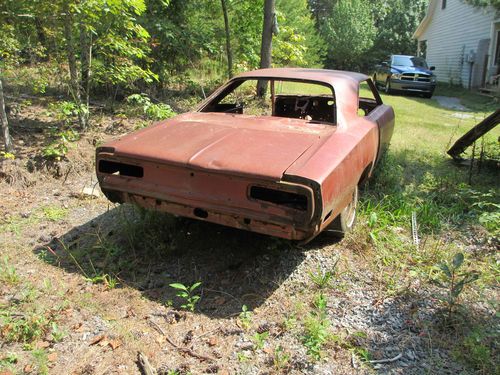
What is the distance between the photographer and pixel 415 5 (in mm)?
38500

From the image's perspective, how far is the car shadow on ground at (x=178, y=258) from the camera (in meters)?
3.24

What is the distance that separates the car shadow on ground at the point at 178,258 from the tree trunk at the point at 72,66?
8.51 ft

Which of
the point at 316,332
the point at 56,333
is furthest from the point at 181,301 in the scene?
the point at 316,332

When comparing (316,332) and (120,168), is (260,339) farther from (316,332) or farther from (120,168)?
(120,168)

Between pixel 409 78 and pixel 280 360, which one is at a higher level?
pixel 409 78

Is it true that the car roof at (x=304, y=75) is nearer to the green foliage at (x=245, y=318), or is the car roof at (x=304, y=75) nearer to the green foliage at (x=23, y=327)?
the green foliage at (x=245, y=318)

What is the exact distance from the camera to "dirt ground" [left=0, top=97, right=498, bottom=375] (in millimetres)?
2537

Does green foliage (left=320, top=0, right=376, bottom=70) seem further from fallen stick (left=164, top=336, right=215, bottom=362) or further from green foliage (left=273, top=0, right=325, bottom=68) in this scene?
fallen stick (left=164, top=336, right=215, bottom=362)

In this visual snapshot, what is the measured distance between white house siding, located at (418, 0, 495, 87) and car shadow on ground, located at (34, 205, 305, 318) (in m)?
17.3

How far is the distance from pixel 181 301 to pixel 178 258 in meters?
0.58

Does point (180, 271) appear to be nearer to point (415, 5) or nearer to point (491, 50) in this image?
point (491, 50)

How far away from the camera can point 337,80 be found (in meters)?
4.19

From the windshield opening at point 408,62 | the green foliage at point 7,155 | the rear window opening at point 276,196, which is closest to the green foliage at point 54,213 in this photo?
the green foliage at point 7,155

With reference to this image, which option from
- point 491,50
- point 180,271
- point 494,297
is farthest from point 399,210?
point 491,50
